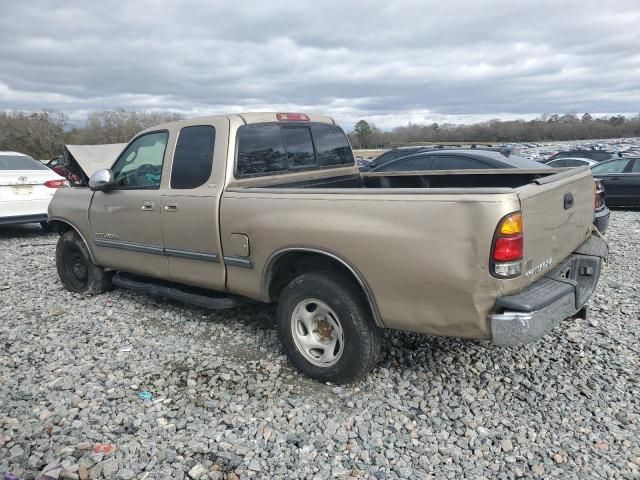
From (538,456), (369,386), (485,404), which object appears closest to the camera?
(538,456)

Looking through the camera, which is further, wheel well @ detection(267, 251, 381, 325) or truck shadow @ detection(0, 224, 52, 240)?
truck shadow @ detection(0, 224, 52, 240)

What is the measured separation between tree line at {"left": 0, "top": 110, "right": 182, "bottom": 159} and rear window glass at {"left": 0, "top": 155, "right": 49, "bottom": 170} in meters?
44.6

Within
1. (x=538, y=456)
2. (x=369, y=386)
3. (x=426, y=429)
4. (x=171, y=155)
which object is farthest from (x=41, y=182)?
(x=538, y=456)

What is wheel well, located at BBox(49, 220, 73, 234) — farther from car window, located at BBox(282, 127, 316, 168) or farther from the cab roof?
car window, located at BBox(282, 127, 316, 168)

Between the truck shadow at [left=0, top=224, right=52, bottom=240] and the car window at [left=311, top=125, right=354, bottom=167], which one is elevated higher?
the car window at [left=311, top=125, right=354, bottom=167]

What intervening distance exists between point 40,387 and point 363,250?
2.62 m

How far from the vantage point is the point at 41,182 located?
9.45 metres

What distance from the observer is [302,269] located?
3820 millimetres

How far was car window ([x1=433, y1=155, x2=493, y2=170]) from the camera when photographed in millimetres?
7656

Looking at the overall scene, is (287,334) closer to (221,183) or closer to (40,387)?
(221,183)

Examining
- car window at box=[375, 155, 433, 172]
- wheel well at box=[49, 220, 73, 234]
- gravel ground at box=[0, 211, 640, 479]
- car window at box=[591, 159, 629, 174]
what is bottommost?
gravel ground at box=[0, 211, 640, 479]

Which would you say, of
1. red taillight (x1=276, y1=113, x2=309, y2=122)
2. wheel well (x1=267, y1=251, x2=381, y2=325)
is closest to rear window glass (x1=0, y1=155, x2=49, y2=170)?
red taillight (x1=276, y1=113, x2=309, y2=122)

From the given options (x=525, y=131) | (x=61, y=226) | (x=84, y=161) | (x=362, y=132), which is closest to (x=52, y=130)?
(x=362, y=132)

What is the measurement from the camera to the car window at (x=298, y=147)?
457cm
